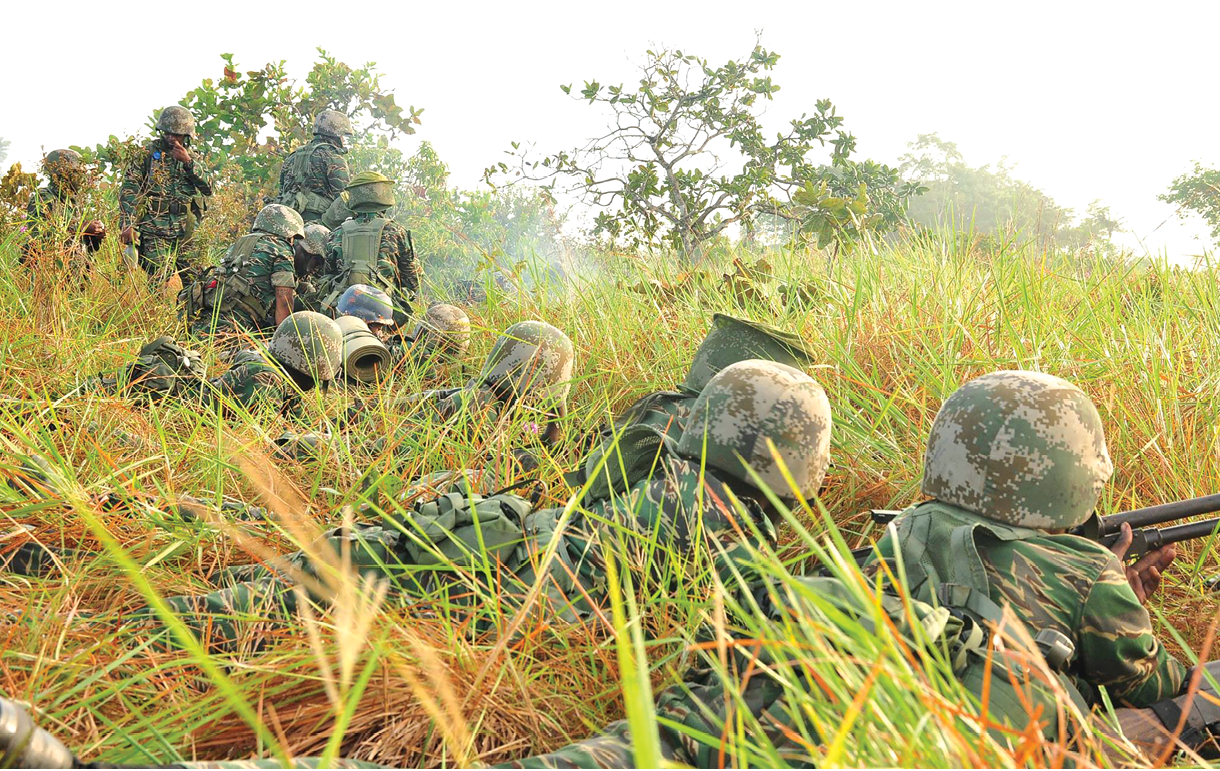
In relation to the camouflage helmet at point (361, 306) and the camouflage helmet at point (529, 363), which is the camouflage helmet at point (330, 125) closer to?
the camouflage helmet at point (361, 306)

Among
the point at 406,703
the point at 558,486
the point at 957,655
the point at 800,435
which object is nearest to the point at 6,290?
the point at 558,486

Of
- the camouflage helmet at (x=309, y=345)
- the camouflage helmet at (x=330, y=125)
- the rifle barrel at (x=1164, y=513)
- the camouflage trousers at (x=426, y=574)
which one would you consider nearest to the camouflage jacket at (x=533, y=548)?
the camouflage trousers at (x=426, y=574)

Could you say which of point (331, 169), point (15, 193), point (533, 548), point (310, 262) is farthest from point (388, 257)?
point (533, 548)

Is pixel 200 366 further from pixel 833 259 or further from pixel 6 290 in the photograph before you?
pixel 833 259

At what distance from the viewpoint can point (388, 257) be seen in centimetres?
858

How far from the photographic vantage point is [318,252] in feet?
29.8

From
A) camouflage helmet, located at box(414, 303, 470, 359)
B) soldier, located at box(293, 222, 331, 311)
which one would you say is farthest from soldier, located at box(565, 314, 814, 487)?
soldier, located at box(293, 222, 331, 311)

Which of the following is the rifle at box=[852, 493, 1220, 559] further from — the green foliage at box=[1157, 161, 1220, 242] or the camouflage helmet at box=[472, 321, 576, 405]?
the green foliage at box=[1157, 161, 1220, 242]

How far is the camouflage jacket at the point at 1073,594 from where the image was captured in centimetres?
208

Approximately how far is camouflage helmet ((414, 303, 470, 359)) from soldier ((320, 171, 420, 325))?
210 cm

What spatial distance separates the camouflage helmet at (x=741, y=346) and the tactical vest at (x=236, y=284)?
210 inches

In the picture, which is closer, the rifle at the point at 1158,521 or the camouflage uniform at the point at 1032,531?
the camouflage uniform at the point at 1032,531

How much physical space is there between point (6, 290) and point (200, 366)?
191cm

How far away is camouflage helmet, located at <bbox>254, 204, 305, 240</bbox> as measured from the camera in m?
7.88
